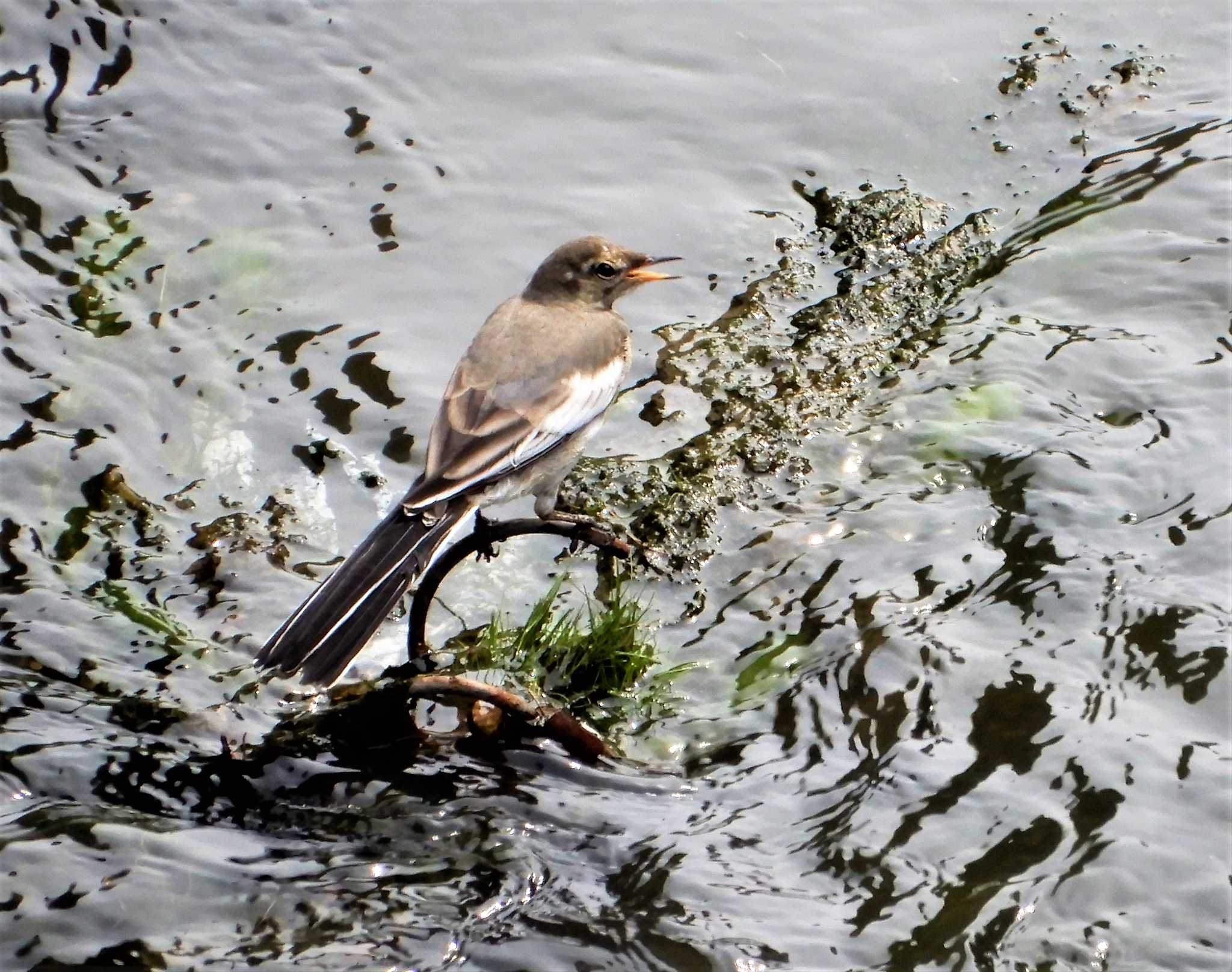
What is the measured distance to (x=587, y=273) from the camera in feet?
23.4

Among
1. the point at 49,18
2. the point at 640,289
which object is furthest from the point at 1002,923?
the point at 49,18

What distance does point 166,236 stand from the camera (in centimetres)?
786

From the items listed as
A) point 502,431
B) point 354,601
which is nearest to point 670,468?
point 502,431

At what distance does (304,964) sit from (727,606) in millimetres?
2656

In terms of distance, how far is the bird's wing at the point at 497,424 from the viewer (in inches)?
225

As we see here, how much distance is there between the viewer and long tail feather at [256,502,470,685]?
494cm

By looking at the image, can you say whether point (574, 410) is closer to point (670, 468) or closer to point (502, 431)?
point (502, 431)

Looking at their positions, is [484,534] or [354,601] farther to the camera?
[484,534]

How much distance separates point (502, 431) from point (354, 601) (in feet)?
3.90

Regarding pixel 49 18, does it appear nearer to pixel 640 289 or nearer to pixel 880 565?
pixel 640 289

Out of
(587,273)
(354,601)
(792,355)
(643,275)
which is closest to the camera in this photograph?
(354,601)

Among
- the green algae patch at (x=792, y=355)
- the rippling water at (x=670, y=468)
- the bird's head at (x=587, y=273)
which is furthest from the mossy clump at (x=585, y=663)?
the bird's head at (x=587, y=273)

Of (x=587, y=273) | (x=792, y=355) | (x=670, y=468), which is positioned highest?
(x=587, y=273)

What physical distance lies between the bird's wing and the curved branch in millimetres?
202
